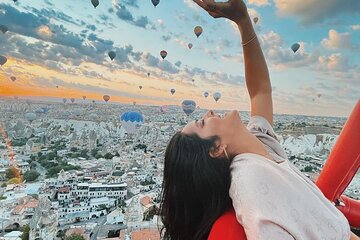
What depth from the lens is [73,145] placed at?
3.19 m

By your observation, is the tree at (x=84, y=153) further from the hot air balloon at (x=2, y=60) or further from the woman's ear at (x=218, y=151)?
the woman's ear at (x=218, y=151)

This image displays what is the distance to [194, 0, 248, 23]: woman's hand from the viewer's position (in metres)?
0.53

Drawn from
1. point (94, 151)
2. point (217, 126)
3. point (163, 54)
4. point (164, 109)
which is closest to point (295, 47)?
point (163, 54)

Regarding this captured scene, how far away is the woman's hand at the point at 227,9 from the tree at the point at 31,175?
2528 millimetres

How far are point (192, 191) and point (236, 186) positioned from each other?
0.08 m

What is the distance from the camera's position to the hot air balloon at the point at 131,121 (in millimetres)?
4031

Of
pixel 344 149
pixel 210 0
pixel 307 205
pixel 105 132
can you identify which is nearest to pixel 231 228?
pixel 307 205

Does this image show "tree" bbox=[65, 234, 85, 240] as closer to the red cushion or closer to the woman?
the woman

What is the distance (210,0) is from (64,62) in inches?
107

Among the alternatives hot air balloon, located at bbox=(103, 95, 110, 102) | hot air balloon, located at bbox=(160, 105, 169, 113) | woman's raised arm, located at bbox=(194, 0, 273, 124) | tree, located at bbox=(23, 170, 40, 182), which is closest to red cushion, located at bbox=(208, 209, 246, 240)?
woman's raised arm, located at bbox=(194, 0, 273, 124)

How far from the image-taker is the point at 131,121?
4094mm

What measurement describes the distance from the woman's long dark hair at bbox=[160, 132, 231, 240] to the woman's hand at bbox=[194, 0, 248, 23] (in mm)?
228

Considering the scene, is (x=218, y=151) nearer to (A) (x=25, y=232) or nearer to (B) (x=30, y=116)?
(A) (x=25, y=232)

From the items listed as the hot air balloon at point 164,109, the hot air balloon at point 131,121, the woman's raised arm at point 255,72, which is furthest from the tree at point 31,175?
the woman's raised arm at point 255,72
